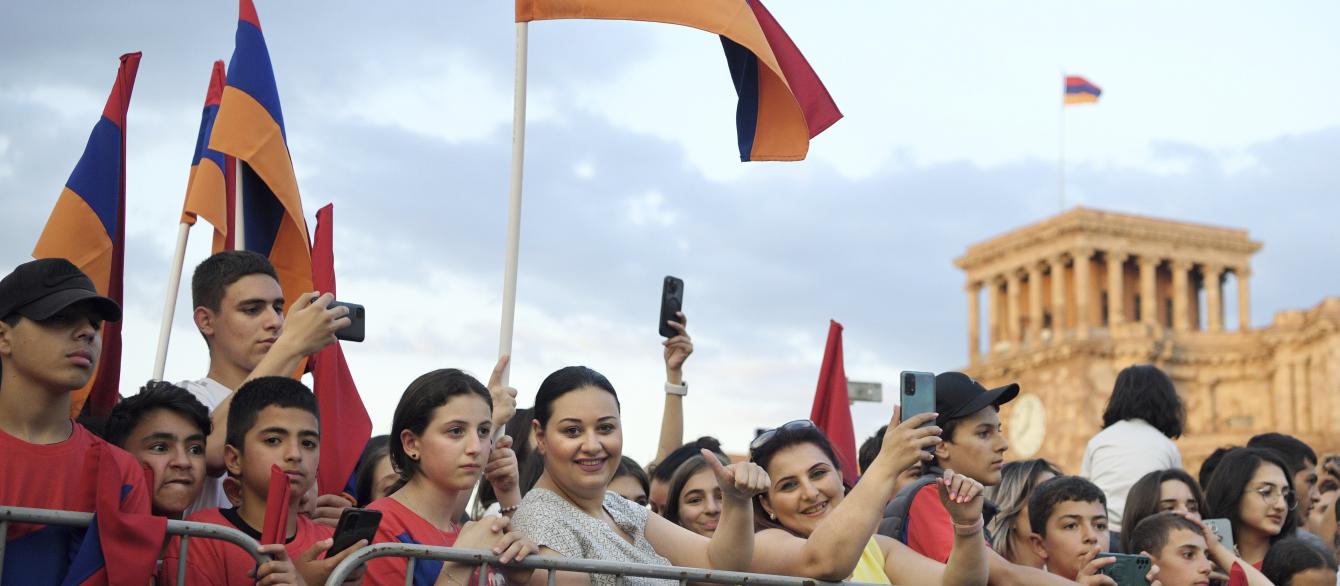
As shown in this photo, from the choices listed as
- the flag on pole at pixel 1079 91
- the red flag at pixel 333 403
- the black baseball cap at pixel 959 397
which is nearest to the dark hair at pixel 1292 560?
the black baseball cap at pixel 959 397

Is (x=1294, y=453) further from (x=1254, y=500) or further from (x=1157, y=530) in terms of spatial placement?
(x=1157, y=530)

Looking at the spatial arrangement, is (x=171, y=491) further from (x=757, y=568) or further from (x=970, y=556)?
(x=970, y=556)

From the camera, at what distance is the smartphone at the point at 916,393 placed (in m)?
4.38

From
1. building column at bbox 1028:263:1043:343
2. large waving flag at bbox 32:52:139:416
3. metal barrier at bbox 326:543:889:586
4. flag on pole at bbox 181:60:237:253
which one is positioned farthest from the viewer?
building column at bbox 1028:263:1043:343

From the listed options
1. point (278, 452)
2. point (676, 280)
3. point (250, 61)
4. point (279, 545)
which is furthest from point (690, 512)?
point (250, 61)

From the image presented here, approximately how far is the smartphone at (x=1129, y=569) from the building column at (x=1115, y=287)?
51.2 metres

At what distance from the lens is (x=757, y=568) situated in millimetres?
4551

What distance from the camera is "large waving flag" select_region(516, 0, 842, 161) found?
21.0 ft

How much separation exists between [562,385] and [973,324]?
194 ft

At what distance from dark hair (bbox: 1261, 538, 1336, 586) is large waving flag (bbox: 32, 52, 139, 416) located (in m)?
4.55

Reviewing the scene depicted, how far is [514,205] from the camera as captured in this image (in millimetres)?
Result: 5527

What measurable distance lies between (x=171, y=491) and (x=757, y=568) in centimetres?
166

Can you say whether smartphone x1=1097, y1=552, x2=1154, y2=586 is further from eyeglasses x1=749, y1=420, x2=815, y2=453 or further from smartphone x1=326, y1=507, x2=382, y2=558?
smartphone x1=326, y1=507, x2=382, y2=558

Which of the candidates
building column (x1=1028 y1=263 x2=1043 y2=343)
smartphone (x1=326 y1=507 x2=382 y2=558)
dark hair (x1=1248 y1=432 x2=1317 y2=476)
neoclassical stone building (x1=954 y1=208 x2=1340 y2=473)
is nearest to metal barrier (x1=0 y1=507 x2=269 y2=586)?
smartphone (x1=326 y1=507 x2=382 y2=558)
